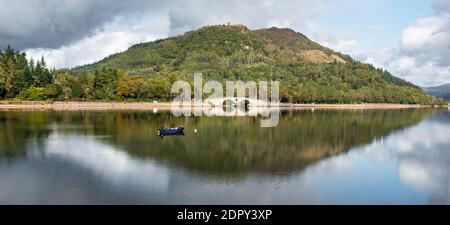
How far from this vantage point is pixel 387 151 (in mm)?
35375

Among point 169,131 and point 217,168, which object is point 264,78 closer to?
point 169,131

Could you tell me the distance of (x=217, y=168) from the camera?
1008 inches

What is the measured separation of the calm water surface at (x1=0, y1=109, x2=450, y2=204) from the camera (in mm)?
19406

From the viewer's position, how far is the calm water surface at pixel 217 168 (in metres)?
19.4

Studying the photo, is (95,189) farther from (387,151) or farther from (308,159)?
(387,151)

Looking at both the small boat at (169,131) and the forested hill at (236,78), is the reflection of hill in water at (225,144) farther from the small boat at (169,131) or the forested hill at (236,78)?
the forested hill at (236,78)

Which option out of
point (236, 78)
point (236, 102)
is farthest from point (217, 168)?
point (236, 78)

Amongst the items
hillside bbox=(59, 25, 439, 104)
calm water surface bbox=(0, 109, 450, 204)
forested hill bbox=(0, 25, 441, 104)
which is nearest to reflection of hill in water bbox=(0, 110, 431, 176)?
calm water surface bbox=(0, 109, 450, 204)

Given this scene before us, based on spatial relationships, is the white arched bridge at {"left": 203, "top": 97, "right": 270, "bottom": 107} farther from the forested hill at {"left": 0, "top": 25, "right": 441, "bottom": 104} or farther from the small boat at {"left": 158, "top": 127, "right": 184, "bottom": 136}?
Result: the small boat at {"left": 158, "top": 127, "right": 184, "bottom": 136}

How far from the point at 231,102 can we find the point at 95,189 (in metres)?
99.0

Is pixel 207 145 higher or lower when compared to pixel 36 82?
lower

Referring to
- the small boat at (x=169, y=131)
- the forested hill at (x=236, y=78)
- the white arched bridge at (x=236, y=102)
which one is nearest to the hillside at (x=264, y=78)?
the forested hill at (x=236, y=78)
